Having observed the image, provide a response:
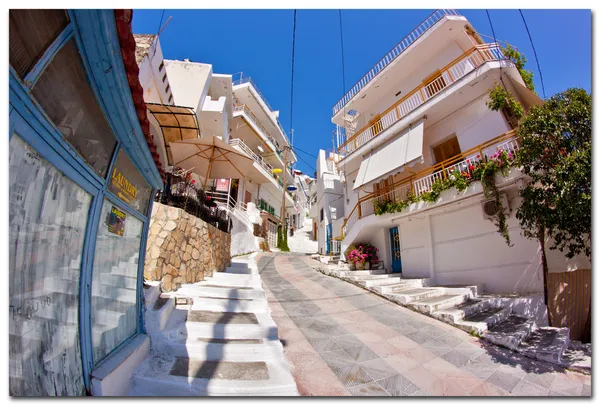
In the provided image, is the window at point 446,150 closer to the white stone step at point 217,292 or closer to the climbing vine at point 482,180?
the climbing vine at point 482,180

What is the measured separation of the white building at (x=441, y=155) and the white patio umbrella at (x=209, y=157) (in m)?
5.47

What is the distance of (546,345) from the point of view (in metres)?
4.12

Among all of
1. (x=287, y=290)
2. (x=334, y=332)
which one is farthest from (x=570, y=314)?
(x=287, y=290)

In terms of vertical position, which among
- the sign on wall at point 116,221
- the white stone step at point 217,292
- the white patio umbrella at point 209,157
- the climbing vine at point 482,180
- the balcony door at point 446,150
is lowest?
the white stone step at point 217,292

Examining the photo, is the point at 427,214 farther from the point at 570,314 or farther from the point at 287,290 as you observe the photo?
the point at 287,290

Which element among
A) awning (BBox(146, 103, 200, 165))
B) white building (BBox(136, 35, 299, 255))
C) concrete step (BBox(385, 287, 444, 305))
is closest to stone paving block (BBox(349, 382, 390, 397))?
concrete step (BBox(385, 287, 444, 305))

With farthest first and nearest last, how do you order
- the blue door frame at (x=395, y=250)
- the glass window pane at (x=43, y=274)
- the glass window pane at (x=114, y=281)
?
the blue door frame at (x=395, y=250) → the glass window pane at (x=114, y=281) → the glass window pane at (x=43, y=274)

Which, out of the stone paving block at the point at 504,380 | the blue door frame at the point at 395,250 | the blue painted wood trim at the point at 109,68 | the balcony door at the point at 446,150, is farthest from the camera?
the blue door frame at the point at 395,250

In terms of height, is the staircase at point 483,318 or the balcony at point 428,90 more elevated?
the balcony at point 428,90

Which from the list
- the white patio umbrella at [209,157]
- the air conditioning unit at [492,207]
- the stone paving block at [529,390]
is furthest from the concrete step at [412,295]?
the white patio umbrella at [209,157]

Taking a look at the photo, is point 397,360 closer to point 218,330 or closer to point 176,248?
point 218,330

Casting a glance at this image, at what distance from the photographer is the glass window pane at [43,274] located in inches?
58.3

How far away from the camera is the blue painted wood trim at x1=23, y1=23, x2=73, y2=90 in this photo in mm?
1362

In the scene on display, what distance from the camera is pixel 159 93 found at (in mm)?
Answer: 10234
